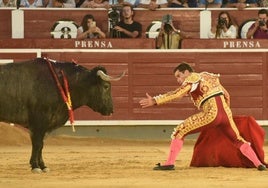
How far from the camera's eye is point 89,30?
17.5 m

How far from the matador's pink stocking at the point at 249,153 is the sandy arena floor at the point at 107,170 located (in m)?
0.09

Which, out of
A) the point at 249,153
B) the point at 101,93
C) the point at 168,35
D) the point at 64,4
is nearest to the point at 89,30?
the point at 64,4

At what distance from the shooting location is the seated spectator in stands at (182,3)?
1786 centimetres

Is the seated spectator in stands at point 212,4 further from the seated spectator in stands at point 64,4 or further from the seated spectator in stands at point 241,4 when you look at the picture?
the seated spectator in stands at point 64,4

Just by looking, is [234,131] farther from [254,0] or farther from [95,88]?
[254,0]

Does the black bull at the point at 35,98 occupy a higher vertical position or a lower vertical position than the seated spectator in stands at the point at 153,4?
lower

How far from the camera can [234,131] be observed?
1213cm

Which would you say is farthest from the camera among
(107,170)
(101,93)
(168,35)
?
(168,35)

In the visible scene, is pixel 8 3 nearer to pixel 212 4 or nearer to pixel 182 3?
pixel 182 3

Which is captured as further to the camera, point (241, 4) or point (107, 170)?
point (241, 4)

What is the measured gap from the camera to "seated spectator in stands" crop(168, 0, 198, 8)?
17858 mm

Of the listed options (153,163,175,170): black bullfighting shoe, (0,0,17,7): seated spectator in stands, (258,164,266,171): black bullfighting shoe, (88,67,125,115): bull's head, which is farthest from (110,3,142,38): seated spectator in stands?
(258,164,266,171): black bullfighting shoe

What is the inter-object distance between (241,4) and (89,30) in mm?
2339

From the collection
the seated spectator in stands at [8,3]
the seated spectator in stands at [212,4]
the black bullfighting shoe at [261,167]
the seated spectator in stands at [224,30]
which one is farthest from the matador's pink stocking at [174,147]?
the seated spectator in stands at [8,3]
